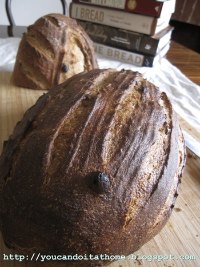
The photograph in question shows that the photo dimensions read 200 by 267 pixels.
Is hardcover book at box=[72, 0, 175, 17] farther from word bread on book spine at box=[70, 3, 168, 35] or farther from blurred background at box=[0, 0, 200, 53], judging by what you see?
blurred background at box=[0, 0, 200, 53]

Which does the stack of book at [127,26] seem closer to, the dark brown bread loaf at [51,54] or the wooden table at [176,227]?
the dark brown bread loaf at [51,54]

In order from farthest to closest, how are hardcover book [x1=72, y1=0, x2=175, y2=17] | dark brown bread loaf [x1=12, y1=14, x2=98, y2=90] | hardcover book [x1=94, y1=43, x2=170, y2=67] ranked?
hardcover book [x1=94, y1=43, x2=170, y2=67] < hardcover book [x1=72, y1=0, x2=175, y2=17] < dark brown bread loaf [x1=12, y1=14, x2=98, y2=90]

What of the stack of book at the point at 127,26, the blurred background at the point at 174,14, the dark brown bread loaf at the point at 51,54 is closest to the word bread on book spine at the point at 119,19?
the stack of book at the point at 127,26

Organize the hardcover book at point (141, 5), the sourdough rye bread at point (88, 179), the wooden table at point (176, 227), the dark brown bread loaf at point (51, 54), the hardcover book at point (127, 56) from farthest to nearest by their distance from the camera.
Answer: the hardcover book at point (127, 56) → the hardcover book at point (141, 5) → the dark brown bread loaf at point (51, 54) → the wooden table at point (176, 227) → the sourdough rye bread at point (88, 179)

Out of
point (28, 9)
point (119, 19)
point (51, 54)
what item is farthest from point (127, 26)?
point (28, 9)

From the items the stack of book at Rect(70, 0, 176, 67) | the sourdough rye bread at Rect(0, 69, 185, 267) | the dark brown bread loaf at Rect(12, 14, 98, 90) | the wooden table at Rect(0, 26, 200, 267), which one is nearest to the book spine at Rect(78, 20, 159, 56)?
the stack of book at Rect(70, 0, 176, 67)

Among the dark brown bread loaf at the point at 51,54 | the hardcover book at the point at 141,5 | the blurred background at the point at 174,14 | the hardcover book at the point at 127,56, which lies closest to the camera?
the dark brown bread loaf at the point at 51,54
